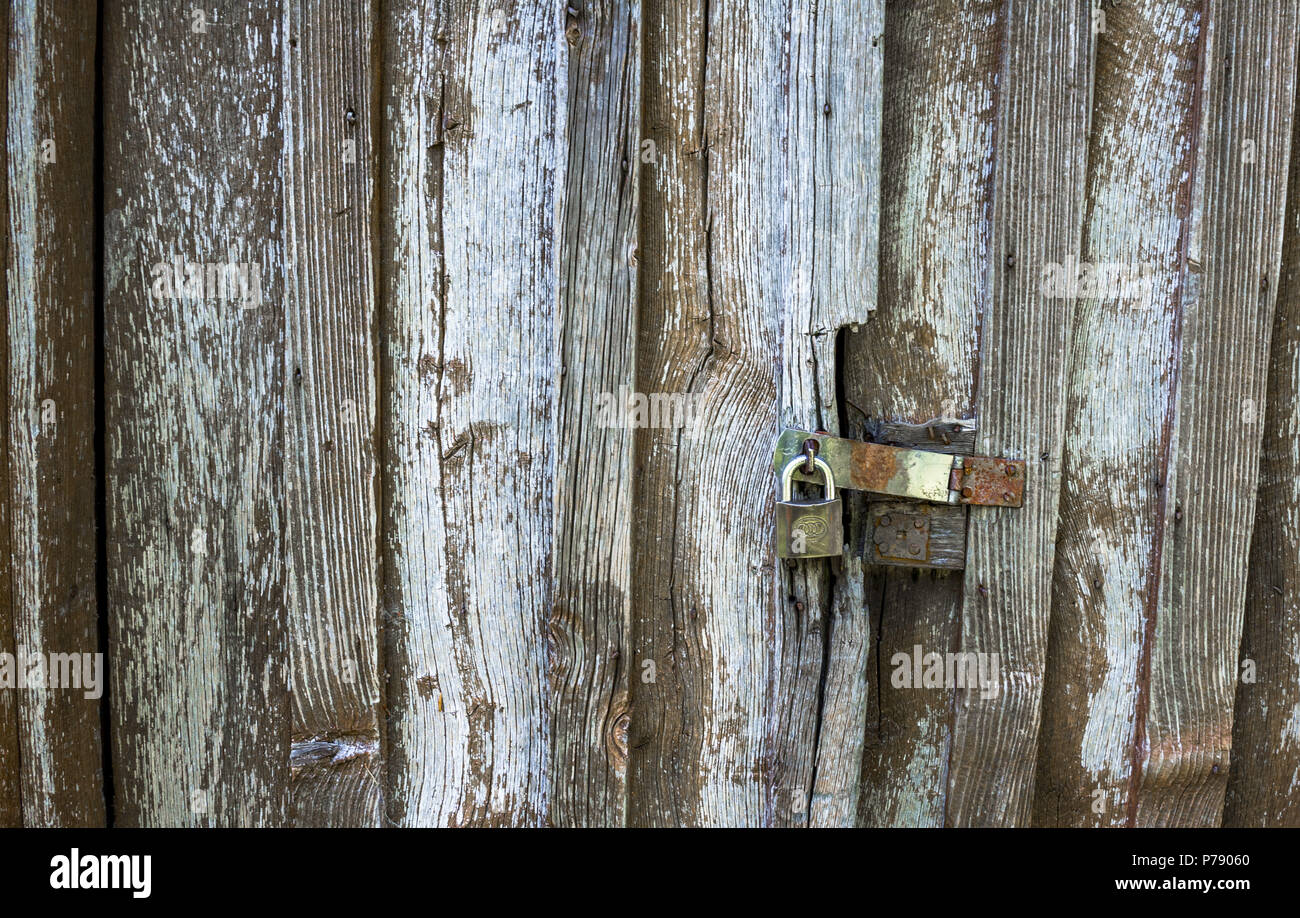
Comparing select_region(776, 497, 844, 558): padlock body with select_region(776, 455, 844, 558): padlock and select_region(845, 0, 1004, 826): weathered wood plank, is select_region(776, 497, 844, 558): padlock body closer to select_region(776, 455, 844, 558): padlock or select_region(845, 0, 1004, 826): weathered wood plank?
select_region(776, 455, 844, 558): padlock

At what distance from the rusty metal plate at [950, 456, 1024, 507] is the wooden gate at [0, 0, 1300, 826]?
45 millimetres

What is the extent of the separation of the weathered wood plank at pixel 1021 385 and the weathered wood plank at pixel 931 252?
3cm

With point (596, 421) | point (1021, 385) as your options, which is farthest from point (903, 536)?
point (596, 421)

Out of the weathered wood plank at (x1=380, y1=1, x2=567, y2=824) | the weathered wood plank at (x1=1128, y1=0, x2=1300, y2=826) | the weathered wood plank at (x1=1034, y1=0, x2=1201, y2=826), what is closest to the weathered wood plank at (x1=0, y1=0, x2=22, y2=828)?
the weathered wood plank at (x1=380, y1=1, x2=567, y2=824)

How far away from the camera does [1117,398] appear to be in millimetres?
1543

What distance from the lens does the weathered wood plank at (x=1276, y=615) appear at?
1.58 metres

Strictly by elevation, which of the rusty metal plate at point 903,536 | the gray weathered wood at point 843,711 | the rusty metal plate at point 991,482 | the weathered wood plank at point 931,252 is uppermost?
the weathered wood plank at point 931,252

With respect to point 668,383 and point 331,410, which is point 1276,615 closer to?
point 668,383

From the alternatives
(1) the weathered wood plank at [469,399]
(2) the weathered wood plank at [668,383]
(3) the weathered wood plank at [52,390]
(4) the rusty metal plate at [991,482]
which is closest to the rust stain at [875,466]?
(4) the rusty metal plate at [991,482]

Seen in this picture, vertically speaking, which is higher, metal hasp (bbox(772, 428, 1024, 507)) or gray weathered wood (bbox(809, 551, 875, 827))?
metal hasp (bbox(772, 428, 1024, 507))

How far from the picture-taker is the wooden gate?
1423 mm

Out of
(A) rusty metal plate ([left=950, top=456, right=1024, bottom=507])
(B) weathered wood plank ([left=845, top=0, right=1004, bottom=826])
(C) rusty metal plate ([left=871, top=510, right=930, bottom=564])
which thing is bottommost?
→ (C) rusty metal plate ([left=871, top=510, right=930, bottom=564])

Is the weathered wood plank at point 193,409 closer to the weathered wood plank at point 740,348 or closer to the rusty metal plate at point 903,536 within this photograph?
the weathered wood plank at point 740,348

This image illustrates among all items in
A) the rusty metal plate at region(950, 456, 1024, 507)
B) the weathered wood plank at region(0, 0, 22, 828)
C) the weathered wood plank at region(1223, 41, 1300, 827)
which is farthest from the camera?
the weathered wood plank at region(1223, 41, 1300, 827)
